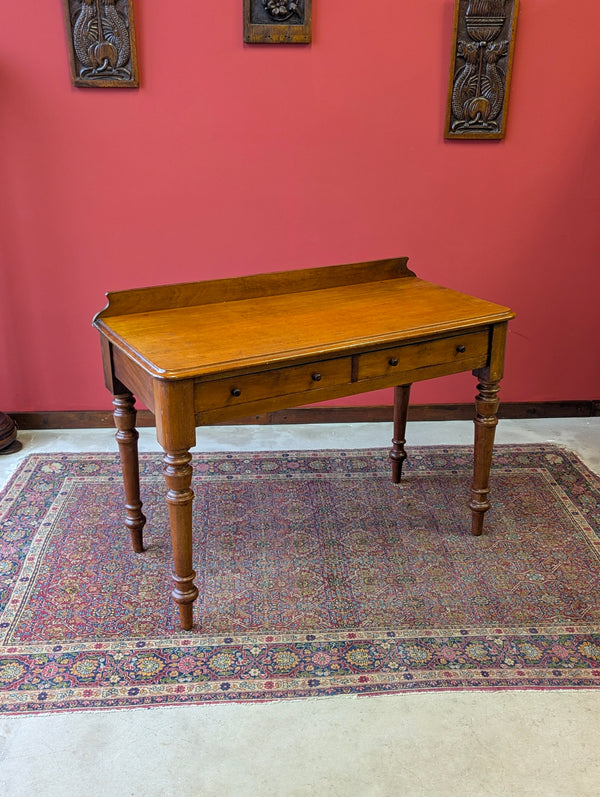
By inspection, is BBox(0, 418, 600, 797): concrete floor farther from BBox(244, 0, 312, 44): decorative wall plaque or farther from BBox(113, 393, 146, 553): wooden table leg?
BBox(244, 0, 312, 44): decorative wall plaque

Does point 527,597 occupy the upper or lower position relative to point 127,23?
lower

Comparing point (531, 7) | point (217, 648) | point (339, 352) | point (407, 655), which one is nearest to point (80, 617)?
point (217, 648)

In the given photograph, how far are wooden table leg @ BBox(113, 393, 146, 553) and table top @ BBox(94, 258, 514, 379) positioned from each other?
0.29 meters

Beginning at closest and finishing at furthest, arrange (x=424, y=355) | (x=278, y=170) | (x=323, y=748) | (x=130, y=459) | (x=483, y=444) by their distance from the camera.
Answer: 1. (x=323, y=748)
2. (x=424, y=355)
3. (x=130, y=459)
4. (x=483, y=444)
5. (x=278, y=170)

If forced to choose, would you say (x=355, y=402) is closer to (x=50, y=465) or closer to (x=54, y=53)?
(x=50, y=465)

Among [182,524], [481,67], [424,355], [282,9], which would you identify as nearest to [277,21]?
[282,9]

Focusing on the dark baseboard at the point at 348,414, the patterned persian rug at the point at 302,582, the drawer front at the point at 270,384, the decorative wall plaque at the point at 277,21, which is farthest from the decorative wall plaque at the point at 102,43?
the drawer front at the point at 270,384

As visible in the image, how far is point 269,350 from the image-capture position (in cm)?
207

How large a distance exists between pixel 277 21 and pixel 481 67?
3.09 feet

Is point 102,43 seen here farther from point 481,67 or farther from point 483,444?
point 483,444

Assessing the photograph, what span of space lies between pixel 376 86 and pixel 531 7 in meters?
0.76

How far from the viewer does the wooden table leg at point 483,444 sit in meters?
2.56

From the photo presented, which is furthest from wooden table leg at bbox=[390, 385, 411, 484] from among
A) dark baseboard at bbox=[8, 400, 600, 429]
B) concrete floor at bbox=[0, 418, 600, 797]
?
concrete floor at bbox=[0, 418, 600, 797]

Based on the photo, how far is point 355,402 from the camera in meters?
3.85
